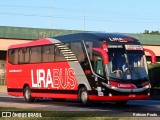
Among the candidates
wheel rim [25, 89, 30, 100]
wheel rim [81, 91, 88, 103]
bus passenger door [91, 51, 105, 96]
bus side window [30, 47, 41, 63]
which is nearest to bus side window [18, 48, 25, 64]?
bus side window [30, 47, 41, 63]

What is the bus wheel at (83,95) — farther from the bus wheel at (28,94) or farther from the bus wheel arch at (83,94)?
the bus wheel at (28,94)

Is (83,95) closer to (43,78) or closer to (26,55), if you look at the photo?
(43,78)

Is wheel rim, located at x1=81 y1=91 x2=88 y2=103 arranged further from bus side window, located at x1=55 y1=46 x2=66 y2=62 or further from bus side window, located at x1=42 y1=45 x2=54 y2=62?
bus side window, located at x1=42 y1=45 x2=54 y2=62

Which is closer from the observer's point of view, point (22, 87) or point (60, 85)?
point (60, 85)

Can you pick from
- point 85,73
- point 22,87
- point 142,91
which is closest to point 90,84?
point 85,73

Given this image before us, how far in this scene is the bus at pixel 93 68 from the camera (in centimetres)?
2231

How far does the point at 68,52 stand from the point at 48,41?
241 centimetres

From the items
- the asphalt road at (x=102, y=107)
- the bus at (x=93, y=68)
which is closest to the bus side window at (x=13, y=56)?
the bus at (x=93, y=68)

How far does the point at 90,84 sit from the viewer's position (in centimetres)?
2294

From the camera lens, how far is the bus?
22312 mm

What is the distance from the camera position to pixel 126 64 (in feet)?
73.9

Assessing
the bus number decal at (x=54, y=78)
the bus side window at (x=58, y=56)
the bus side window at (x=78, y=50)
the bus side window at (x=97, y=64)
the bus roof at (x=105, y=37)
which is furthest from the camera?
the bus side window at (x=58, y=56)

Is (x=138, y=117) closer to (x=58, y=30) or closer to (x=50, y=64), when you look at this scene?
(x=50, y=64)

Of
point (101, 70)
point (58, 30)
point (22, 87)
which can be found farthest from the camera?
point (58, 30)
